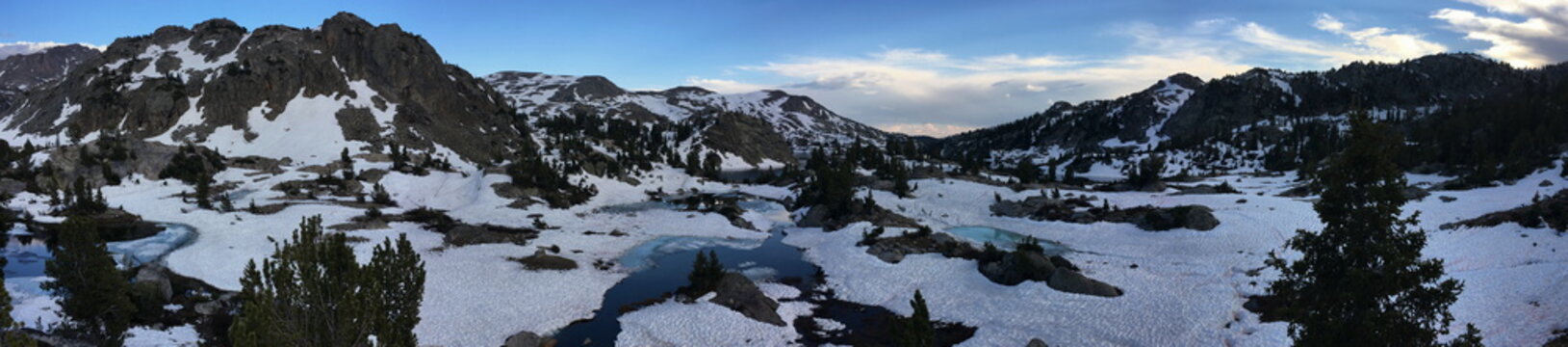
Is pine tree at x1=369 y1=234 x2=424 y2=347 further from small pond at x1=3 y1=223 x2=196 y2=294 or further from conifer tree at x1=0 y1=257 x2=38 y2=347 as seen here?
small pond at x1=3 y1=223 x2=196 y2=294

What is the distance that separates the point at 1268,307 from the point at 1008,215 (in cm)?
4072

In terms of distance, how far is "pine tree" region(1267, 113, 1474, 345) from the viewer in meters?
→ 15.9

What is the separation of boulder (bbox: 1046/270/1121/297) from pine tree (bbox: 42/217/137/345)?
42.7m

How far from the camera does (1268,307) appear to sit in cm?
3241

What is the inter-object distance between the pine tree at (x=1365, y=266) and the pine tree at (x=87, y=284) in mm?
37554

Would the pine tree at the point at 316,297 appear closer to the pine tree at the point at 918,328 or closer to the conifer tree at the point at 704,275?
the pine tree at the point at 918,328

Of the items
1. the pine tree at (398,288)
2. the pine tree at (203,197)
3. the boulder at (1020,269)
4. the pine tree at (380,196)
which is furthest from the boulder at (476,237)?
the boulder at (1020,269)

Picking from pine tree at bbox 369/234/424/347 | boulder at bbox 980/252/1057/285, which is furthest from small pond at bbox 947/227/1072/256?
pine tree at bbox 369/234/424/347

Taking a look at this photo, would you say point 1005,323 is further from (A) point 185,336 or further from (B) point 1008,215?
(B) point 1008,215

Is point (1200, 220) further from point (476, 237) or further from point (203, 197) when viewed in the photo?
point (203, 197)

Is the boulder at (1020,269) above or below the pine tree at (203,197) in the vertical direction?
below

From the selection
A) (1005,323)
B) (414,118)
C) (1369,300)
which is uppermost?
(414,118)

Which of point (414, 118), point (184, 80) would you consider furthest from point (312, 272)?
point (184, 80)

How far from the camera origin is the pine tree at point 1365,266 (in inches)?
624
